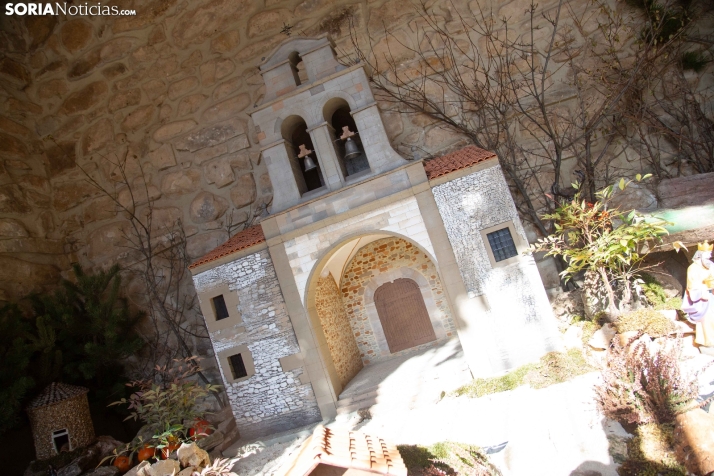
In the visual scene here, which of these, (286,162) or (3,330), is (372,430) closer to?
(286,162)

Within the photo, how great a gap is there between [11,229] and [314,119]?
8646 mm

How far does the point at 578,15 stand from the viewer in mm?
10031

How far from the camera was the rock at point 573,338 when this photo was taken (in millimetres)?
7141

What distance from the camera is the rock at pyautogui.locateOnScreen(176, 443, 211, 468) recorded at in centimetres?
673

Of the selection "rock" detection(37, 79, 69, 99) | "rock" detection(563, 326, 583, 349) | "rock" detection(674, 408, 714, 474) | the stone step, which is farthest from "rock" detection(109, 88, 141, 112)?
"rock" detection(674, 408, 714, 474)

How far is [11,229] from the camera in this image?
11.4m

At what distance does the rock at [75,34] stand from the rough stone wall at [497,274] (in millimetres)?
11528

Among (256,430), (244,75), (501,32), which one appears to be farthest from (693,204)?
(244,75)

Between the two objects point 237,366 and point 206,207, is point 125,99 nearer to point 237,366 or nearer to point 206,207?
point 206,207

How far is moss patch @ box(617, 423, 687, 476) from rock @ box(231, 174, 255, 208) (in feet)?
31.0

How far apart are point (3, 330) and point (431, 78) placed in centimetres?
1028

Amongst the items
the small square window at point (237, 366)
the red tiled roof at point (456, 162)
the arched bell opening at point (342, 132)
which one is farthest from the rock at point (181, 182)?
the red tiled roof at point (456, 162)

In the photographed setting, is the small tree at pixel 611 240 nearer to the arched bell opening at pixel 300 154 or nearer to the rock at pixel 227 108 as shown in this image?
the arched bell opening at pixel 300 154

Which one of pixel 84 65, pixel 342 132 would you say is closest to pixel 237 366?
pixel 342 132
